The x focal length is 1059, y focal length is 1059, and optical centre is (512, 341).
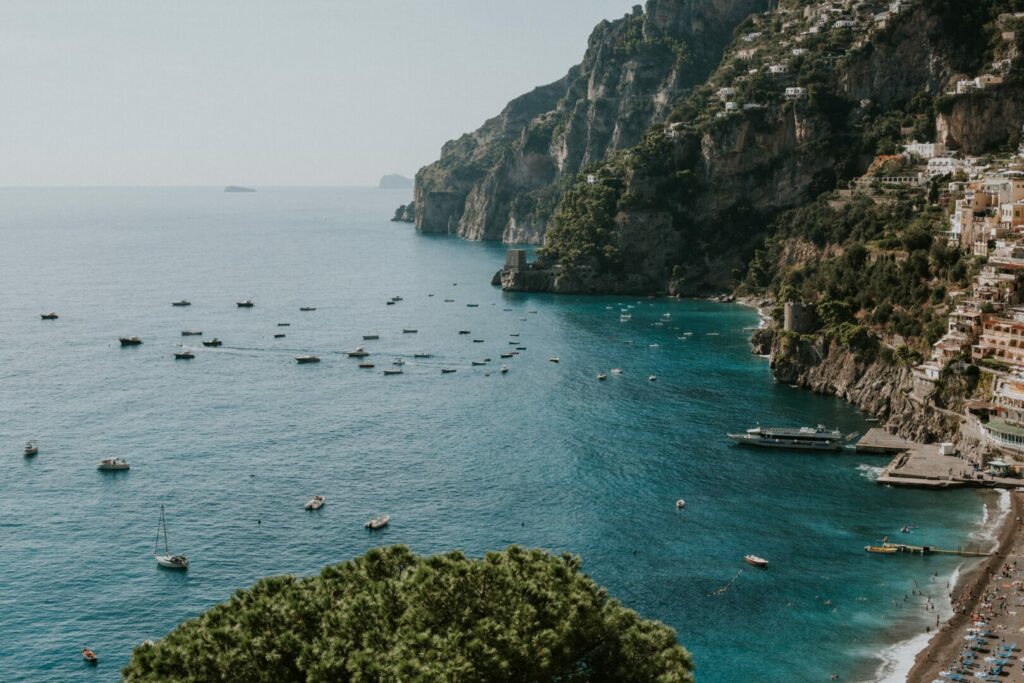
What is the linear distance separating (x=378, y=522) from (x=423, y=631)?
45263 millimetres

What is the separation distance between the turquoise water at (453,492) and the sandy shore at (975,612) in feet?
9.10

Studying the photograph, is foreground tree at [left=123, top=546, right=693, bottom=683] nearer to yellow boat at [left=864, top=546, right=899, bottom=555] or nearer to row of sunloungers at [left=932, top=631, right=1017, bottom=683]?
row of sunloungers at [left=932, top=631, right=1017, bottom=683]

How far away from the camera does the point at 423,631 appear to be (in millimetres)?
46906

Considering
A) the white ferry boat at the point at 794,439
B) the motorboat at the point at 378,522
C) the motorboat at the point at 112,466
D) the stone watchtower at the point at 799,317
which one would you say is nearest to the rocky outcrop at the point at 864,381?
the stone watchtower at the point at 799,317

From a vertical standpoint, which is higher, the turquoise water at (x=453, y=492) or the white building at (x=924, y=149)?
the white building at (x=924, y=149)

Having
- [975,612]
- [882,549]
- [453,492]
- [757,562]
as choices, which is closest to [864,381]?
[882,549]

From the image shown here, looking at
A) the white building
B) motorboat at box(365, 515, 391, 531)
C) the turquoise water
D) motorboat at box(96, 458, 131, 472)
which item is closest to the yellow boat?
the turquoise water

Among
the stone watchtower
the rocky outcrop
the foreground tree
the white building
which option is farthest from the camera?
the white building

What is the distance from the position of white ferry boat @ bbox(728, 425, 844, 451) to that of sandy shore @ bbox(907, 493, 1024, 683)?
26.3m

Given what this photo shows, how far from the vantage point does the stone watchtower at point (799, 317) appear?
485 ft

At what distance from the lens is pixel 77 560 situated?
84.2 m

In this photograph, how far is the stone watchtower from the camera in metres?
148

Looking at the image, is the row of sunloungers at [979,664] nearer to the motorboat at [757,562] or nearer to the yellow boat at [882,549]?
the yellow boat at [882,549]

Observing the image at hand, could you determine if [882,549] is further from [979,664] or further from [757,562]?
[979,664]
